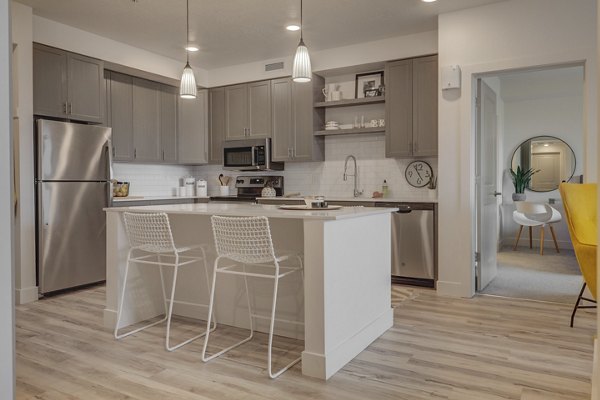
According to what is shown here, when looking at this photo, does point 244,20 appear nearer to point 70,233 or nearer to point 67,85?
point 67,85

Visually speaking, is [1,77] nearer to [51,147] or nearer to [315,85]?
→ [51,147]

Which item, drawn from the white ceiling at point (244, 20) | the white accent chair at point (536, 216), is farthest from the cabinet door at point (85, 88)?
the white accent chair at point (536, 216)

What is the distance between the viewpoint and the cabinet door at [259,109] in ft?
19.4

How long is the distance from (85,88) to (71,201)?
48.7 inches

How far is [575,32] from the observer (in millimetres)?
3818

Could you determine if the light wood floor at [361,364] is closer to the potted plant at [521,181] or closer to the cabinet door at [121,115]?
the cabinet door at [121,115]

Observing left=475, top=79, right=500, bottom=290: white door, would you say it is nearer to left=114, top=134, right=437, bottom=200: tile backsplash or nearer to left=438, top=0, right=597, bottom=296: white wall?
left=438, top=0, right=597, bottom=296: white wall

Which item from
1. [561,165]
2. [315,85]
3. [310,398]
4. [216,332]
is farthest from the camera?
[561,165]

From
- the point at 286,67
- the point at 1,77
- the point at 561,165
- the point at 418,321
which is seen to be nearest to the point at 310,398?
the point at 418,321

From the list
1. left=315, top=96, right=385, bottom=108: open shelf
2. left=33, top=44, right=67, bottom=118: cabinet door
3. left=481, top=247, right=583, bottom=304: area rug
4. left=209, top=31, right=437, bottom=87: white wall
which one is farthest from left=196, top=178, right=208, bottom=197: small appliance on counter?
left=481, top=247, right=583, bottom=304: area rug

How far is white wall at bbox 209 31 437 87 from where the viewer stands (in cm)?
493

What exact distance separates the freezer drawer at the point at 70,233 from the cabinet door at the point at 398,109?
3.18 metres

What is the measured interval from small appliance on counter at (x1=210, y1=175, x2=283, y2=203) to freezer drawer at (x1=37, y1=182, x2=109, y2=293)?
6.13 feet

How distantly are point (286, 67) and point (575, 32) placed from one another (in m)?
3.21
